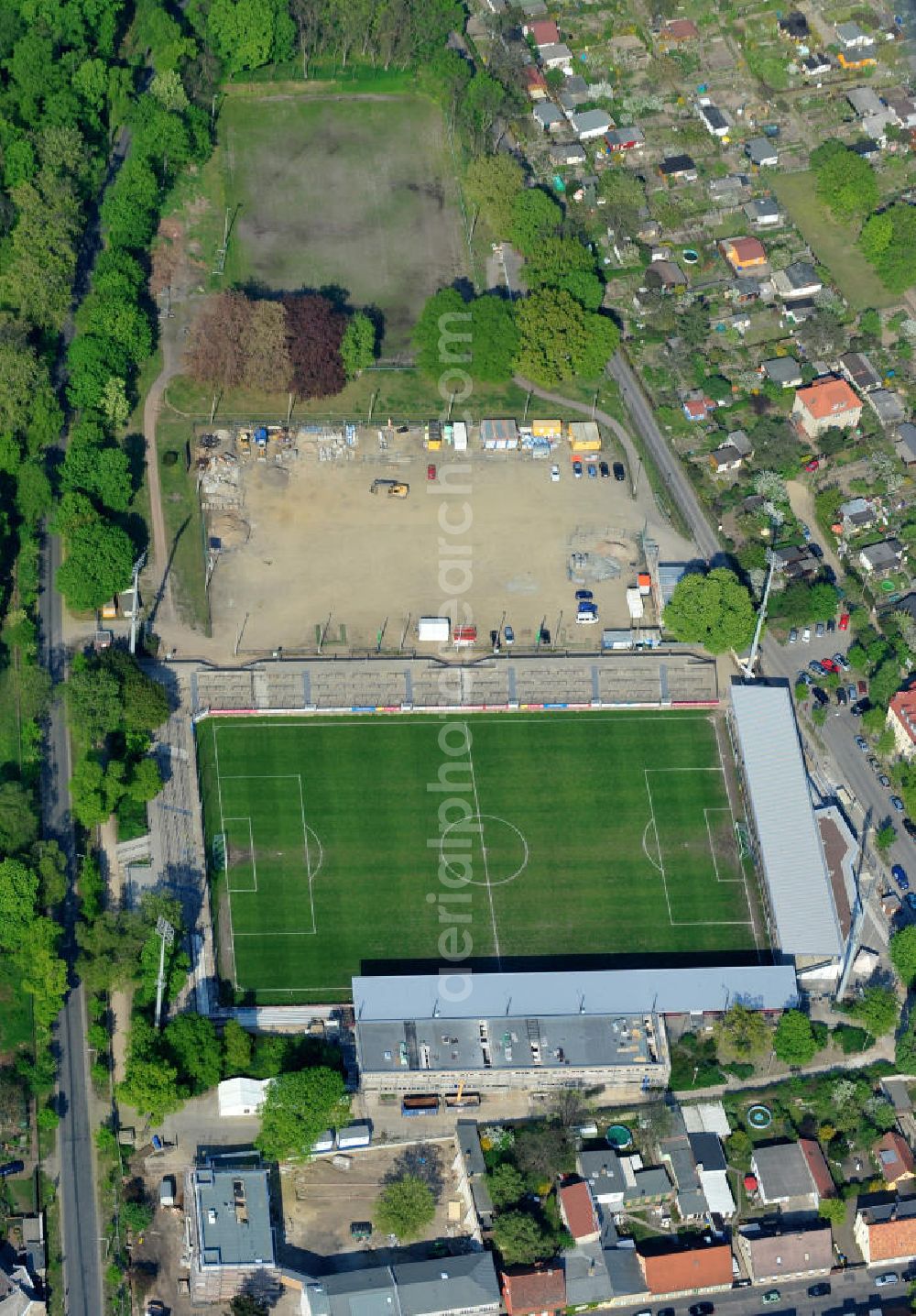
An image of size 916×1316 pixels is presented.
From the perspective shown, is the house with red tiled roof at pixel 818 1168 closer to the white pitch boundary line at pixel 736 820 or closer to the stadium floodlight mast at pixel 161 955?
the white pitch boundary line at pixel 736 820

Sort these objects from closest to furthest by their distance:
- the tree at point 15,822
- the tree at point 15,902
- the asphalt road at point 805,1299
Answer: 1. the asphalt road at point 805,1299
2. the tree at point 15,902
3. the tree at point 15,822

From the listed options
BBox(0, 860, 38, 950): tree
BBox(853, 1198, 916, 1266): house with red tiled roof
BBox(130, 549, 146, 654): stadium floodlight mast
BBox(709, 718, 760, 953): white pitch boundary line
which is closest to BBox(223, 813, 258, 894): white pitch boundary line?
BBox(0, 860, 38, 950): tree

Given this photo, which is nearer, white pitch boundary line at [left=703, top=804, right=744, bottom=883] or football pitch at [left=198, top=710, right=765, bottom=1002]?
football pitch at [left=198, top=710, right=765, bottom=1002]

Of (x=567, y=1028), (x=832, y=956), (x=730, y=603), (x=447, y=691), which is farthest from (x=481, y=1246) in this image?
(x=730, y=603)

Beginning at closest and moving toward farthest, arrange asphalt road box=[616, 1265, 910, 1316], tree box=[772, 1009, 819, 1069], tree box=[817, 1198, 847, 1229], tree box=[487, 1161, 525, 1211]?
asphalt road box=[616, 1265, 910, 1316]
tree box=[487, 1161, 525, 1211]
tree box=[817, 1198, 847, 1229]
tree box=[772, 1009, 819, 1069]

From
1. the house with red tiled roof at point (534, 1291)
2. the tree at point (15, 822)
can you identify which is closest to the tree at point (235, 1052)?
the tree at point (15, 822)

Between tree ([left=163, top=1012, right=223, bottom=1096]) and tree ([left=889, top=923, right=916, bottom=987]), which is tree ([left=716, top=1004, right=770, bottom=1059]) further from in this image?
tree ([left=163, top=1012, right=223, bottom=1096])

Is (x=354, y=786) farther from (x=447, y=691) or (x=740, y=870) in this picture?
(x=740, y=870)

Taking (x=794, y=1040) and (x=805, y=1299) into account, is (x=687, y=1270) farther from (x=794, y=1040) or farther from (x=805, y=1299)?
(x=794, y=1040)
